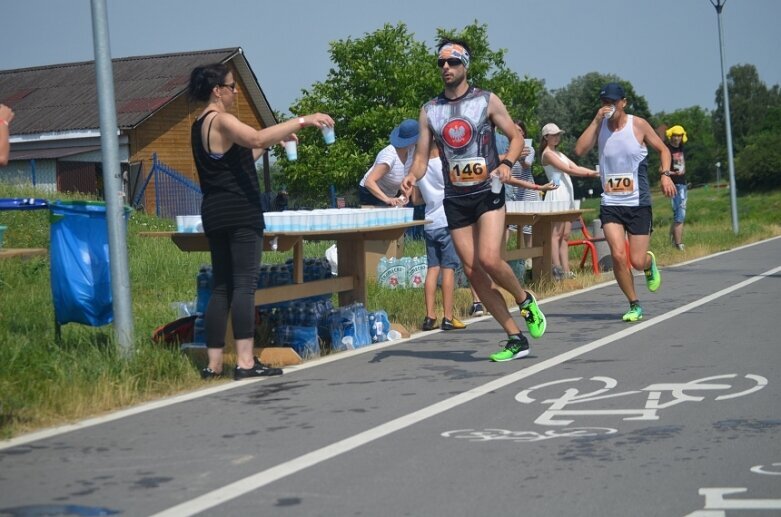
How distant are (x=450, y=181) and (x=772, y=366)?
108 inches

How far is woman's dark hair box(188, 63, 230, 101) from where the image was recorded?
885 cm

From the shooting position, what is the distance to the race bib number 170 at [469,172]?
9680mm

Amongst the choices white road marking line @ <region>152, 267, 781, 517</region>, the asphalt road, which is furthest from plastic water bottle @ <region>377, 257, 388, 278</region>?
the asphalt road

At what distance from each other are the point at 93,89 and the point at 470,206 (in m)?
40.6

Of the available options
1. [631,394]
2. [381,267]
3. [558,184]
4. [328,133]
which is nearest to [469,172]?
[328,133]

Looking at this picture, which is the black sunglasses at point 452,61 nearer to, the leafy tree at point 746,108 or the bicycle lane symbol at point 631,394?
the bicycle lane symbol at point 631,394

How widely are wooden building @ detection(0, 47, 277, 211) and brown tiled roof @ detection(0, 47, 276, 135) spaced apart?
0.12ft

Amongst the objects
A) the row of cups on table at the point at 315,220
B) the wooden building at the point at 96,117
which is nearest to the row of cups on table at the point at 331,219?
the row of cups on table at the point at 315,220

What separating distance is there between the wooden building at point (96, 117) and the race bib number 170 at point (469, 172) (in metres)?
32.2

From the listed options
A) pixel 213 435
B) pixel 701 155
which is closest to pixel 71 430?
pixel 213 435

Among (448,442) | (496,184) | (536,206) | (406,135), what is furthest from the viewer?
(536,206)

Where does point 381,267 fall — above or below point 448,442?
above

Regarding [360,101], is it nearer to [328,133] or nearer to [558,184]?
[558,184]

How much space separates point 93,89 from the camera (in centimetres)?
4819
